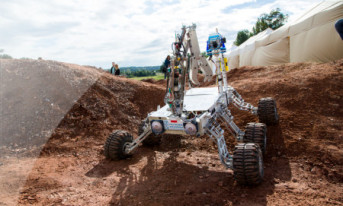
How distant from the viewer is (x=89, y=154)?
6.00m

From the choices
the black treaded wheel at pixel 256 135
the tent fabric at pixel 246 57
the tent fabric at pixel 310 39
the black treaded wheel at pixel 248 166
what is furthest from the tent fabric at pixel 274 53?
the black treaded wheel at pixel 248 166

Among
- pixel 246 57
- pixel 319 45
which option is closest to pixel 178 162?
pixel 319 45

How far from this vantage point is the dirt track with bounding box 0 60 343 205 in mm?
3941

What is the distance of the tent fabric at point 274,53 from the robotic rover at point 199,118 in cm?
1087

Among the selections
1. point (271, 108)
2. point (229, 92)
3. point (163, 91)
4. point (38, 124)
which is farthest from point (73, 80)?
point (271, 108)

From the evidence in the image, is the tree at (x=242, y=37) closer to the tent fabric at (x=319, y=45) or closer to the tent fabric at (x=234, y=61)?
the tent fabric at (x=234, y=61)

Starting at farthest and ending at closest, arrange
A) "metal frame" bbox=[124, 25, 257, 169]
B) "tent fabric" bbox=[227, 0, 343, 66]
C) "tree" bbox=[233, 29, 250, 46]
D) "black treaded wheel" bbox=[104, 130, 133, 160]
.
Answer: "tree" bbox=[233, 29, 250, 46]
"tent fabric" bbox=[227, 0, 343, 66]
"black treaded wheel" bbox=[104, 130, 133, 160]
"metal frame" bbox=[124, 25, 257, 169]

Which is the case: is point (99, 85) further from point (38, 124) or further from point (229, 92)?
point (229, 92)

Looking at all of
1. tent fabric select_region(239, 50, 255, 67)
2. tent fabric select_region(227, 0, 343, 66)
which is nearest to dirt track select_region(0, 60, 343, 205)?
tent fabric select_region(227, 0, 343, 66)

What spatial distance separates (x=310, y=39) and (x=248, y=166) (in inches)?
463

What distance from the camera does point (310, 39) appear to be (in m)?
12.9

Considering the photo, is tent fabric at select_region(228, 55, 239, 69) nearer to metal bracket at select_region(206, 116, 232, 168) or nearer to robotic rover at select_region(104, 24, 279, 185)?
robotic rover at select_region(104, 24, 279, 185)

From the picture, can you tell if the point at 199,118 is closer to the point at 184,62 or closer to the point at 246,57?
the point at 184,62

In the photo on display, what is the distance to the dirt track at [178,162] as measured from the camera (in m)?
3.94
